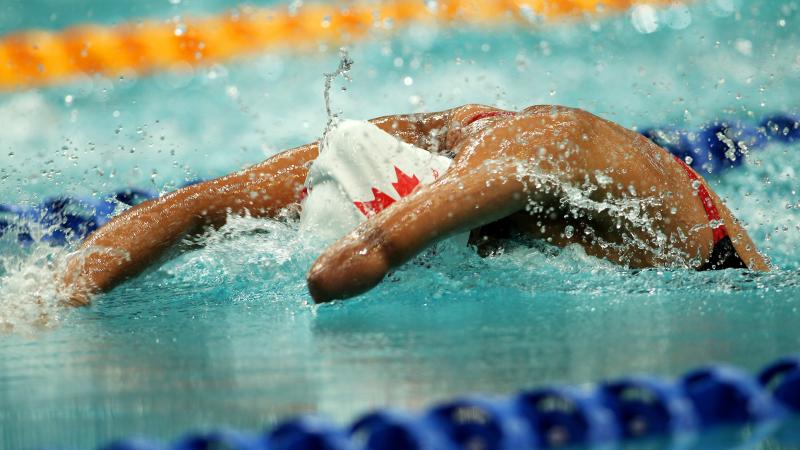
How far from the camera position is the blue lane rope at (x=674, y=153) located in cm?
320

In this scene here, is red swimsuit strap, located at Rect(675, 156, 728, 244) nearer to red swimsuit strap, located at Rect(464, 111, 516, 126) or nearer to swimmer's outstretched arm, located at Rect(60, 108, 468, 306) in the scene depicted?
red swimsuit strap, located at Rect(464, 111, 516, 126)

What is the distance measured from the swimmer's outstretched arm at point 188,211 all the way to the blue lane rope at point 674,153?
1.06 metres

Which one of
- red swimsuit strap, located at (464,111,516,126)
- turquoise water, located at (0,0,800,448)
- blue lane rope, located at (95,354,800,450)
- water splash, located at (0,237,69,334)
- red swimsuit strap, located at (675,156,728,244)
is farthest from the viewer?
red swimsuit strap, located at (464,111,516,126)

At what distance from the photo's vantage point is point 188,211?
2035 millimetres

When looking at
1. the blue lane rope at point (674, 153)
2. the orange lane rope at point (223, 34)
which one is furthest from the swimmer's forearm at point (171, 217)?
the orange lane rope at point (223, 34)

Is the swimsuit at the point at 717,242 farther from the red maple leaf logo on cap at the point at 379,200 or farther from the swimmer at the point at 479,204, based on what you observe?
the red maple leaf logo on cap at the point at 379,200

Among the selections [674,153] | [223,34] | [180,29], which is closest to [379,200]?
[674,153]

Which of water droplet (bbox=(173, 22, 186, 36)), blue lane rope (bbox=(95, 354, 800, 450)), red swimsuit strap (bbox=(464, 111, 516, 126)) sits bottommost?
blue lane rope (bbox=(95, 354, 800, 450))

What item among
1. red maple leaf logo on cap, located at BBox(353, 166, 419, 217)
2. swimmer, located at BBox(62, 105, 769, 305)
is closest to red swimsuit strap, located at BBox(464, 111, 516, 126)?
swimmer, located at BBox(62, 105, 769, 305)

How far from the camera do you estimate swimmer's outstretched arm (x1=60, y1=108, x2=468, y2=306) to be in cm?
190

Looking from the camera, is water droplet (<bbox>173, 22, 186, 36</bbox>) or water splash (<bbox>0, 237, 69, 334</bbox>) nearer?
water splash (<bbox>0, 237, 69, 334</bbox>)

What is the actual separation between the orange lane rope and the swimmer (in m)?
2.81

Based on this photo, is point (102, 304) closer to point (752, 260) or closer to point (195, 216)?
point (195, 216)

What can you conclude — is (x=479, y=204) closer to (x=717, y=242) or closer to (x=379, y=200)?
(x=379, y=200)
